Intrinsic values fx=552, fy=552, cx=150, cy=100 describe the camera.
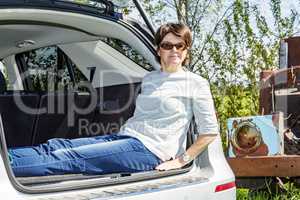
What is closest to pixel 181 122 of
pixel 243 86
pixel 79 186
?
pixel 79 186

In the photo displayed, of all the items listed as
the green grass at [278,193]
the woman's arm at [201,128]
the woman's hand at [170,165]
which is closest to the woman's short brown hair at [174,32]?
the woman's arm at [201,128]

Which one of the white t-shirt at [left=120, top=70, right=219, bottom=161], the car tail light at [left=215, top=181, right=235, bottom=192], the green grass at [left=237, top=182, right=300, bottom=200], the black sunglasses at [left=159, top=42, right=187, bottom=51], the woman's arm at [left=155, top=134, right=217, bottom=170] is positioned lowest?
the green grass at [left=237, top=182, right=300, bottom=200]

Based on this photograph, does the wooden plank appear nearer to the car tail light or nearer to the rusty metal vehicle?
the rusty metal vehicle

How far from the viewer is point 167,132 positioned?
334 cm

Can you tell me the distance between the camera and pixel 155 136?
3332 millimetres

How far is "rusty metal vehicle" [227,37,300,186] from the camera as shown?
15.6 feet

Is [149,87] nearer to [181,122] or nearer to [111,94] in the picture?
[181,122]

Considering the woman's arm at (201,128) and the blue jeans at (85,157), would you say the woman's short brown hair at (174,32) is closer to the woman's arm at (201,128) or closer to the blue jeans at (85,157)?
the woman's arm at (201,128)

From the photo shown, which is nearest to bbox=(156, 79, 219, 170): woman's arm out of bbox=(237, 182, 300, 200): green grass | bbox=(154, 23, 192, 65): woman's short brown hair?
bbox=(154, 23, 192, 65): woman's short brown hair

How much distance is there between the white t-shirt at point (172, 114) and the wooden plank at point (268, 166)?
160cm

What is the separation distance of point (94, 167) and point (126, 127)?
0.50 meters

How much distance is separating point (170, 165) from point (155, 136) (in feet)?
0.71

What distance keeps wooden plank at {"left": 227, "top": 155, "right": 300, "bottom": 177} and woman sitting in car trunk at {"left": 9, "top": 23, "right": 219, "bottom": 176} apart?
5.17 feet

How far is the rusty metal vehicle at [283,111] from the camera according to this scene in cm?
476
